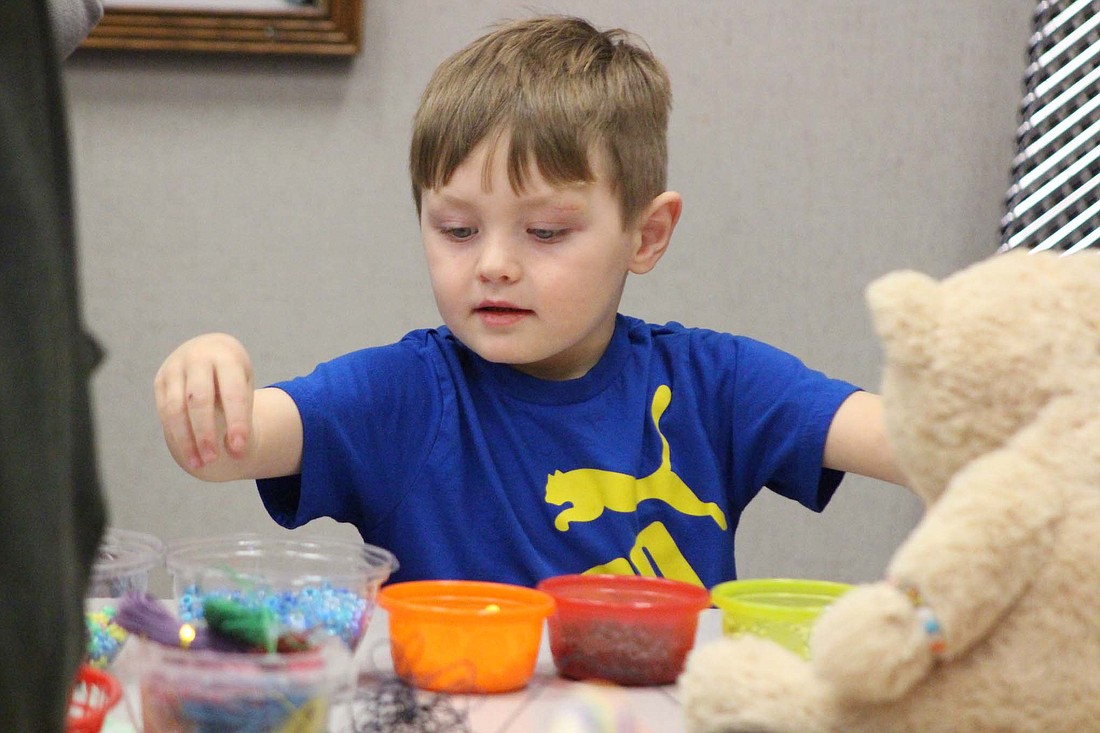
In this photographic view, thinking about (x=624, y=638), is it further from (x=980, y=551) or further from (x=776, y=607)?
(x=980, y=551)

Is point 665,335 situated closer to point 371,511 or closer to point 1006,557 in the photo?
point 371,511

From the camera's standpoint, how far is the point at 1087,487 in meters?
0.44

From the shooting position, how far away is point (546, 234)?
0.99m

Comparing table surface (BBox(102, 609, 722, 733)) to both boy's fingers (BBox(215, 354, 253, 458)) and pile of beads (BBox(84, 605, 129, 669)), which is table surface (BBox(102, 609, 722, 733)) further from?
boy's fingers (BBox(215, 354, 253, 458))

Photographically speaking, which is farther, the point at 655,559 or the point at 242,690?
the point at 655,559

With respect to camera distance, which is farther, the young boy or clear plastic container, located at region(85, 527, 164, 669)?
the young boy

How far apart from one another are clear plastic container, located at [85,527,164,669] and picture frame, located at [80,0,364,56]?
3.40 ft

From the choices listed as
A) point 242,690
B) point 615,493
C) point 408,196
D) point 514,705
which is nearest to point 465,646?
point 514,705

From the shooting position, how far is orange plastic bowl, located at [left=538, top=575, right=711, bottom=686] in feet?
2.10

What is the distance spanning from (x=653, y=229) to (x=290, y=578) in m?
0.60

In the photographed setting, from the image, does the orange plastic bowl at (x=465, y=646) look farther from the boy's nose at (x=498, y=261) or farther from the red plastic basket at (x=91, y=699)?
the boy's nose at (x=498, y=261)

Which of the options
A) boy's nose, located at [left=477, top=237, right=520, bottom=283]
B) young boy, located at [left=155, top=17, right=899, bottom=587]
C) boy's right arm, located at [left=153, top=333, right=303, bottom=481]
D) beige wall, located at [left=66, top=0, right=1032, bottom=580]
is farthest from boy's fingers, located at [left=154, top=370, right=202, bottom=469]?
beige wall, located at [left=66, top=0, right=1032, bottom=580]

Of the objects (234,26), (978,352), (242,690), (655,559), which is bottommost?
(655,559)

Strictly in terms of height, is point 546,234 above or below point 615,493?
above
